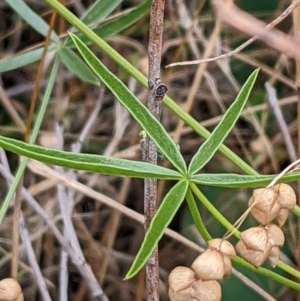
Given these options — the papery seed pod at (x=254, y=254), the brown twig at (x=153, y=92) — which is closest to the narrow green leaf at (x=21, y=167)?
the brown twig at (x=153, y=92)

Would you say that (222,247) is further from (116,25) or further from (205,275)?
(116,25)

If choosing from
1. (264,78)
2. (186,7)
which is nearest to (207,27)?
(186,7)

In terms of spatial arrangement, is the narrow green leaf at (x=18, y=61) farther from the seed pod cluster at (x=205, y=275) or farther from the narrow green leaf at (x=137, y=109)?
the seed pod cluster at (x=205, y=275)

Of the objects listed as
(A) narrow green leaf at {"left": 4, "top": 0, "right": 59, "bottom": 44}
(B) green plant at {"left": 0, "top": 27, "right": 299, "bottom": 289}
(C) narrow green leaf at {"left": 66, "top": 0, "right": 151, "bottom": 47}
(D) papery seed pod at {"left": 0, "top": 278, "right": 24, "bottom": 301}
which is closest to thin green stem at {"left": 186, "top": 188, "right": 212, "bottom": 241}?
(B) green plant at {"left": 0, "top": 27, "right": 299, "bottom": 289}

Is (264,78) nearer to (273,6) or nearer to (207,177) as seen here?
(273,6)

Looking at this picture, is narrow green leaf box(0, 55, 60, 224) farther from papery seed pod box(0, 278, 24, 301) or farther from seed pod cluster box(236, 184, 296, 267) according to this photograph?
seed pod cluster box(236, 184, 296, 267)

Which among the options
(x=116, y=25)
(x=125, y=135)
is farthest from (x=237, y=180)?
(x=125, y=135)
